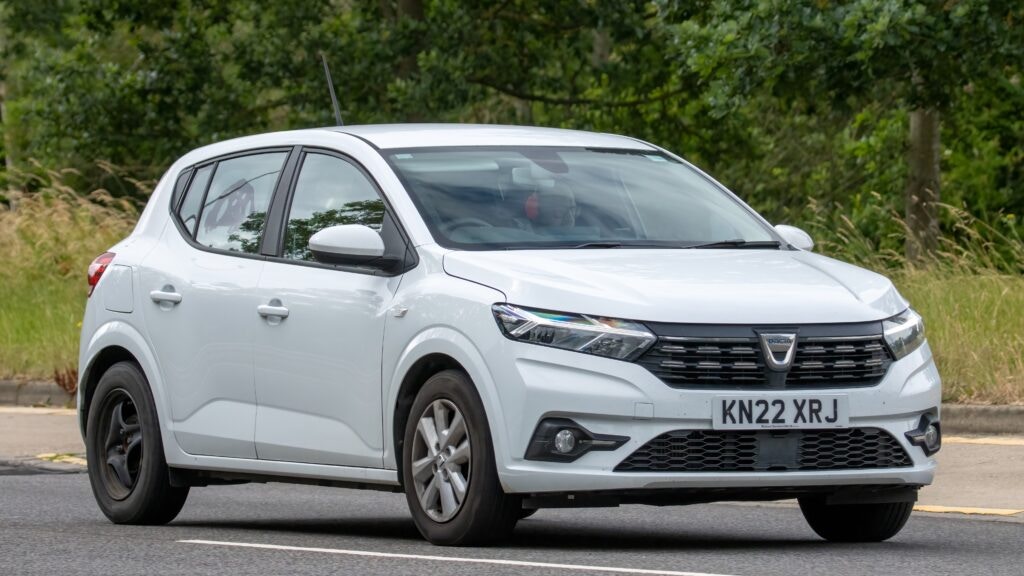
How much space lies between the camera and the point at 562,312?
310 inches

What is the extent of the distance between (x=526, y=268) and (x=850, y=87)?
13.8m

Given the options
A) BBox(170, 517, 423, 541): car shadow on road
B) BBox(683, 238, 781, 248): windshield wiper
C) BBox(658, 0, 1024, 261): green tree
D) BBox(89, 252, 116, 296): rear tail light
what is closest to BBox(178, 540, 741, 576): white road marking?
BBox(170, 517, 423, 541): car shadow on road

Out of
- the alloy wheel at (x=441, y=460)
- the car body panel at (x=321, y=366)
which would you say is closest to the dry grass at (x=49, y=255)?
the car body panel at (x=321, y=366)

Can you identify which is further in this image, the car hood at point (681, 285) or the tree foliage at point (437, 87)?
the tree foliage at point (437, 87)

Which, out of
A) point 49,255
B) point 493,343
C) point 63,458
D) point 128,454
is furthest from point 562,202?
point 49,255

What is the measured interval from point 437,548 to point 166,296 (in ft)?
7.61

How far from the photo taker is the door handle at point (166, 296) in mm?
9891

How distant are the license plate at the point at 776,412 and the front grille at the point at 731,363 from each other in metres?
0.06

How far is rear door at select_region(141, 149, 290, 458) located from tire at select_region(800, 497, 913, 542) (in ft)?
7.97

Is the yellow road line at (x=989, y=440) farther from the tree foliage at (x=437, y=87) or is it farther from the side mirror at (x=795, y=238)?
the tree foliage at (x=437, y=87)

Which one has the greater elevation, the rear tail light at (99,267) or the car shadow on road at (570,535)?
the rear tail light at (99,267)

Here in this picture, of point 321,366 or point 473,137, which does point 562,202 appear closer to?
point 473,137

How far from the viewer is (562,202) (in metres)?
8.95

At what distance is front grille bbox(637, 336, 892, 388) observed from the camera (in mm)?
7793
